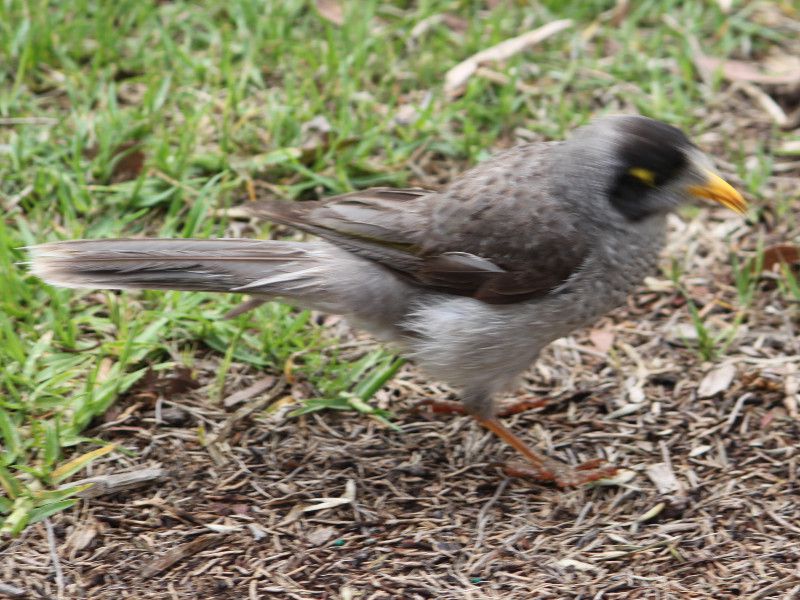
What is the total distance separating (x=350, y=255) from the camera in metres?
5.05

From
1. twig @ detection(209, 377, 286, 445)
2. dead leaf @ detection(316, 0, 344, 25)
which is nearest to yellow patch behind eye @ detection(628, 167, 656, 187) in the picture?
twig @ detection(209, 377, 286, 445)

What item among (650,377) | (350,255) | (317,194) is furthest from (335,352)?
(650,377)

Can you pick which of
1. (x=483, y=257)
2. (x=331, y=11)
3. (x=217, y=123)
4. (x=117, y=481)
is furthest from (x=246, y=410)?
(x=331, y=11)

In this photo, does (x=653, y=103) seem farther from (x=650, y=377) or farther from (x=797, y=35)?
(x=650, y=377)

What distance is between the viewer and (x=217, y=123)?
21.5ft

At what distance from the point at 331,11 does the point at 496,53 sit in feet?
3.78

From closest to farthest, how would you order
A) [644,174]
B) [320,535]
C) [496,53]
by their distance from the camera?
[320,535]
[644,174]
[496,53]

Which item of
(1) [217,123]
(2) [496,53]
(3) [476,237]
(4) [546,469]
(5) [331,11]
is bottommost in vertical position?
(4) [546,469]

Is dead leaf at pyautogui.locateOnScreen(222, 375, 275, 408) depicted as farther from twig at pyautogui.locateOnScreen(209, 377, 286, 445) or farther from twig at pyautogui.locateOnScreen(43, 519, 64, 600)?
twig at pyautogui.locateOnScreen(43, 519, 64, 600)

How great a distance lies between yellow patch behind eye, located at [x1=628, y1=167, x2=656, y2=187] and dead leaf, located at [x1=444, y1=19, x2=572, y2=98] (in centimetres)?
239

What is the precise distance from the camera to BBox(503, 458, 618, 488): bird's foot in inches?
197

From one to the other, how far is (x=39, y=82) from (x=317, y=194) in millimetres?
1882

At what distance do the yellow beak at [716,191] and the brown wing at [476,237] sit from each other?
57cm

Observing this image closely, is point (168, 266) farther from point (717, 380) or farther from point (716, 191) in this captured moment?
point (717, 380)
